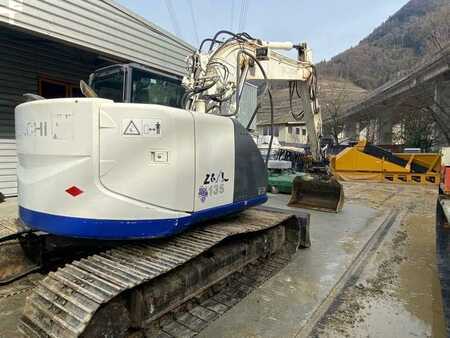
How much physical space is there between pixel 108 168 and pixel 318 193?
21.4 ft

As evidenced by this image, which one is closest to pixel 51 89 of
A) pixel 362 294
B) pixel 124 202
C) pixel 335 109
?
pixel 124 202

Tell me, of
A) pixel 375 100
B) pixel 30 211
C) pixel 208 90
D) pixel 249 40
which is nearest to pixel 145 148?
pixel 30 211

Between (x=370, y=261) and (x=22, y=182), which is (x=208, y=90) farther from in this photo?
(x=370, y=261)

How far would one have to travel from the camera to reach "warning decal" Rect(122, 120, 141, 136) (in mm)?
2861

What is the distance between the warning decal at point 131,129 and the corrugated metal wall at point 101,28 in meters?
4.79

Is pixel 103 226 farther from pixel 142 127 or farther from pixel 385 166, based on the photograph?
pixel 385 166

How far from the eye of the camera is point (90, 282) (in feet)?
8.07

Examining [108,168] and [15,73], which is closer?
[108,168]

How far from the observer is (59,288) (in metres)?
2.45

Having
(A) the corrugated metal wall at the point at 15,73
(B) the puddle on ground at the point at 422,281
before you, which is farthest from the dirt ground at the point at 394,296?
(A) the corrugated metal wall at the point at 15,73

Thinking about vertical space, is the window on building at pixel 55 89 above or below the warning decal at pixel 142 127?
above

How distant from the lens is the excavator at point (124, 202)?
8.08ft

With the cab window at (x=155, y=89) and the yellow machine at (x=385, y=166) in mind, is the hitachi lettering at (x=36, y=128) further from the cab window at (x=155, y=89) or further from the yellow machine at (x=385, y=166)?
the yellow machine at (x=385, y=166)

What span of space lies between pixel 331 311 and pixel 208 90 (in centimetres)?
286
